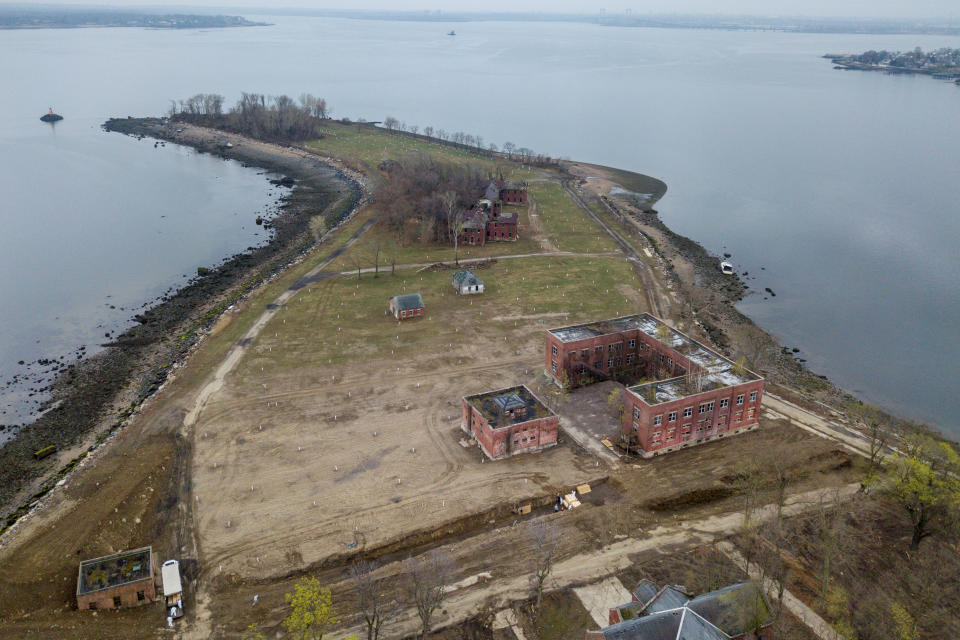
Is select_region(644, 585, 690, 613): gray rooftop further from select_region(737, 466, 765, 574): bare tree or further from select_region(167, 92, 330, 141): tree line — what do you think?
select_region(167, 92, 330, 141): tree line

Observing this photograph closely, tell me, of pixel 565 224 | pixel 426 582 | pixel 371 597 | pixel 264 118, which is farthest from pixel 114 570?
pixel 264 118

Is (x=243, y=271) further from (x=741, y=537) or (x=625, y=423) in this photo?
(x=741, y=537)

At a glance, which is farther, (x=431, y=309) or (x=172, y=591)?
(x=431, y=309)

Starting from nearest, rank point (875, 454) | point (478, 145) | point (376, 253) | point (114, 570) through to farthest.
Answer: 1. point (114, 570)
2. point (875, 454)
3. point (376, 253)
4. point (478, 145)

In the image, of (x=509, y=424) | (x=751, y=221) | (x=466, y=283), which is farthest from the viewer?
(x=751, y=221)

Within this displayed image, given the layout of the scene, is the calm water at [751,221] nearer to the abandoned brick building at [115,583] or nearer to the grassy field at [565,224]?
the grassy field at [565,224]

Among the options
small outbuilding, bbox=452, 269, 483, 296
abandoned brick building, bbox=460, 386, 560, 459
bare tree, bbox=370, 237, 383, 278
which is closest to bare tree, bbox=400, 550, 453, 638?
abandoned brick building, bbox=460, 386, 560, 459

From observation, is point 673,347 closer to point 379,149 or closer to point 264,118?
point 379,149
